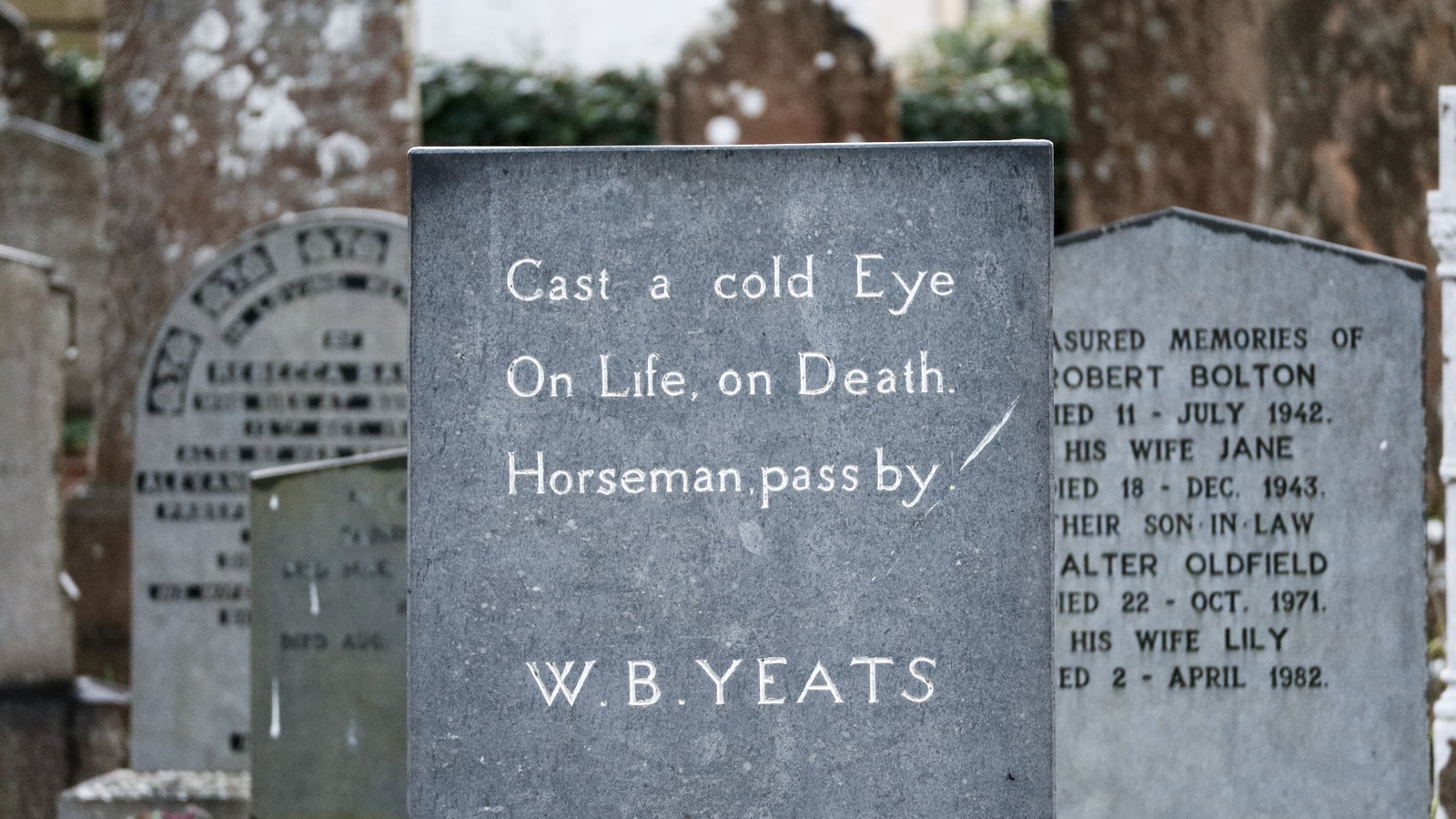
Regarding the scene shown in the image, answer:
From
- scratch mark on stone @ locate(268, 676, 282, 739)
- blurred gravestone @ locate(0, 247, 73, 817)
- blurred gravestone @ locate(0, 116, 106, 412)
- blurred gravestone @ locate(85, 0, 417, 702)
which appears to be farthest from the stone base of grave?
blurred gravestone @ locate(0, 116, 106, 412)

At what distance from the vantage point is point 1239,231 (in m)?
3.59

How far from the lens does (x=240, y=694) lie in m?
4.66

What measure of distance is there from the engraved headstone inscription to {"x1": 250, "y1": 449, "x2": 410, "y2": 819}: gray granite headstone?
0.68 m

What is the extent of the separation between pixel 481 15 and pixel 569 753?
46.2 ft

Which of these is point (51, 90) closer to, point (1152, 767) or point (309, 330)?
point (309, 330)

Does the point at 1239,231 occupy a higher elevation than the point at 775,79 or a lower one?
lower

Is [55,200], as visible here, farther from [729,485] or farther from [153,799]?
[729,485]

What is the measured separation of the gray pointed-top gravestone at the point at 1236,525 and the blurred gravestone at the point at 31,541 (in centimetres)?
308

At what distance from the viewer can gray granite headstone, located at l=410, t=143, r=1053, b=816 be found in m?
2.42

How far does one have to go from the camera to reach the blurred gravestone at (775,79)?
739 centimetres

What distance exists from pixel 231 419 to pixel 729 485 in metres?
2.64

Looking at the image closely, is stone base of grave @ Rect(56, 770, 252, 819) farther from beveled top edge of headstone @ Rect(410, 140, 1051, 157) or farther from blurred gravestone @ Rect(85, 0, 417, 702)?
beveled top edge of headstone @ Rect(410, 140, 1051, 157)

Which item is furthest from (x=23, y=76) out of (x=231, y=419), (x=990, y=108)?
(x=231, y=419)

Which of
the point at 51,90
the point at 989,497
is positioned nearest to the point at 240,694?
the point at 989,497
